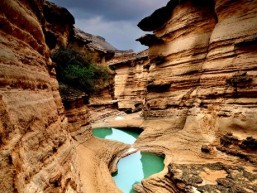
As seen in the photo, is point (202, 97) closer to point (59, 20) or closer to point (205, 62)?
point (205, 62)

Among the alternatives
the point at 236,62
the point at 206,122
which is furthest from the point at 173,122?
the point at 236,62

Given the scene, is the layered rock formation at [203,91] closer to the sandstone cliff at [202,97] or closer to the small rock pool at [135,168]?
the sandstone cliff at [202,97]

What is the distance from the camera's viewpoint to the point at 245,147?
6.74 metres

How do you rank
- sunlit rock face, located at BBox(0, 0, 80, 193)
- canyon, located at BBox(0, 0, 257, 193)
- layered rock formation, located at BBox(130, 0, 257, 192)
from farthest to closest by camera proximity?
layered rock formation, located at BBox(130, 0, 257, 192)
canyon, located at BBox(0, 0, 257, 193)
sunlit rock face, located at BBox(0, 0, 80, 193)

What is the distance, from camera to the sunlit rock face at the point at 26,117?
6.77 ft

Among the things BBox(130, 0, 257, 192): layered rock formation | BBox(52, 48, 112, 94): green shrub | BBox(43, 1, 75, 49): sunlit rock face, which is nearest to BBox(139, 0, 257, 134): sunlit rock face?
BBox(130, 0, 257, 192): layered rock formation

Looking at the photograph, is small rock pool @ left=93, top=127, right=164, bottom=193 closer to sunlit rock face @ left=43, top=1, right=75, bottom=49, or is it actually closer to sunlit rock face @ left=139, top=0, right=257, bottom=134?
sunlit rock face @ left=139, top=0, right=257, bottom=134

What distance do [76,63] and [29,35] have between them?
9.54m

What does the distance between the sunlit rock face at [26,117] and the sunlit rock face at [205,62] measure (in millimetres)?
6236

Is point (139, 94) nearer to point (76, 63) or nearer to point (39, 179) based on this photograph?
point (76, 63)

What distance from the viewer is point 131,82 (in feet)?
74.7

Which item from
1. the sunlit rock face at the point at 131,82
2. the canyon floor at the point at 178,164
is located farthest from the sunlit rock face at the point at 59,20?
the sunlit rock face at the point at 131,82

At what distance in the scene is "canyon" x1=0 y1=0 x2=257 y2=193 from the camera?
2949 mm

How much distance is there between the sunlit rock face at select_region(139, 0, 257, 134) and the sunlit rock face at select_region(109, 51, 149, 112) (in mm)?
7677
